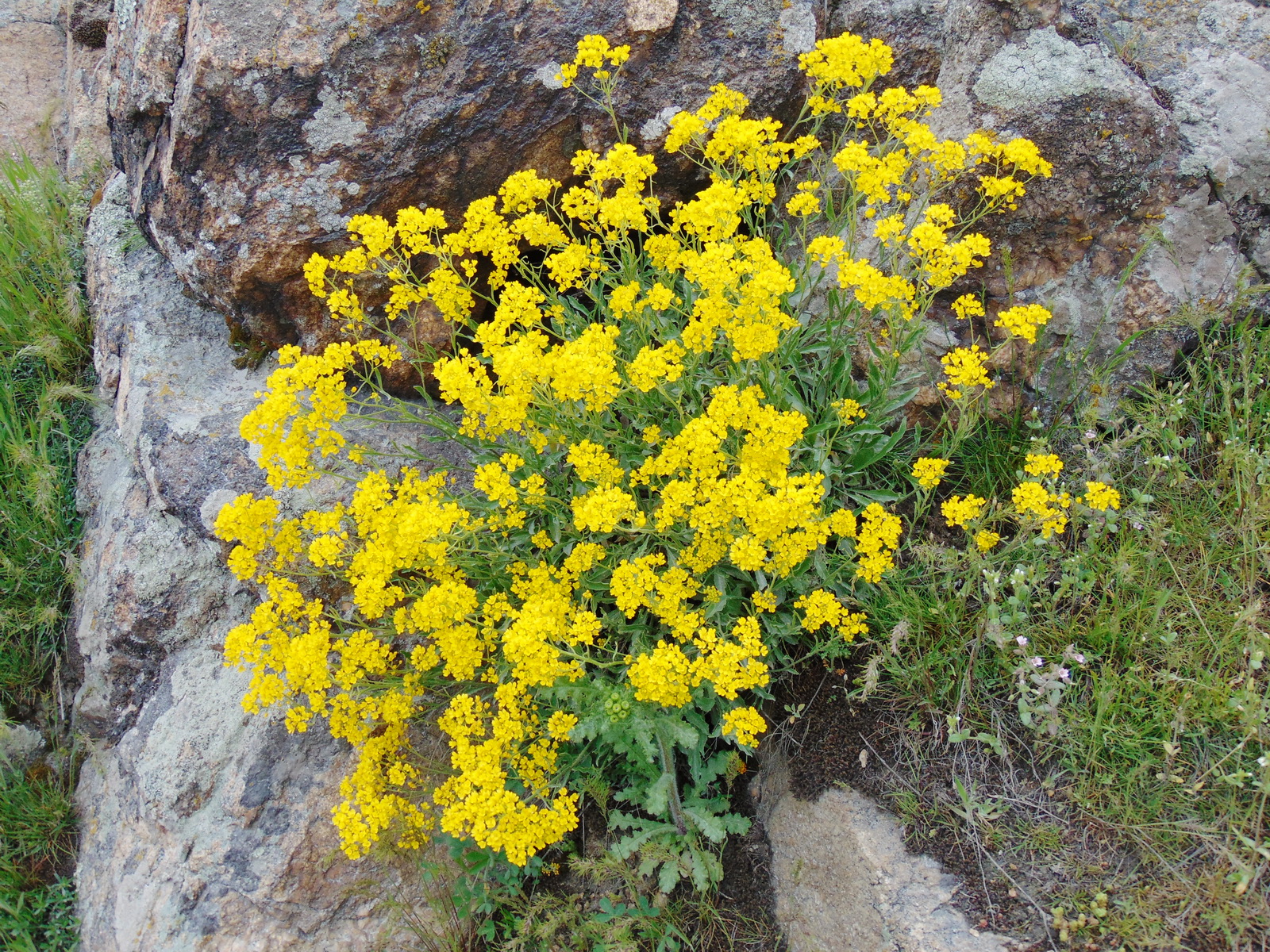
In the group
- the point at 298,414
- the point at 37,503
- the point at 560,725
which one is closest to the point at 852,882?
the point at 560,725

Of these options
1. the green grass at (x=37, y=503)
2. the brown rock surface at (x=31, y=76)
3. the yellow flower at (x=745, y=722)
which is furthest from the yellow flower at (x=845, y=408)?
the brown rock surface at (x=31, y=76)

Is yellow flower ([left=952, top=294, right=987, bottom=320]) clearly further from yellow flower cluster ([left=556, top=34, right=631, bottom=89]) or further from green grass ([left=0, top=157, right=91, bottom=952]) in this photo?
green grass ([left=0, top=157, right=91, bottom=952])

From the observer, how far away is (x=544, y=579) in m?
3.04

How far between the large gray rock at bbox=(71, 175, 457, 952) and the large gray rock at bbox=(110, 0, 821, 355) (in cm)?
71

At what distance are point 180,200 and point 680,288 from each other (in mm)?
2480

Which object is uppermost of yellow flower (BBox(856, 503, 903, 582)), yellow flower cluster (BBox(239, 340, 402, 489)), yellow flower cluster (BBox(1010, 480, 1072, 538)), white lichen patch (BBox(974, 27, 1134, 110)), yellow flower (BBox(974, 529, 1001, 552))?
white lichen patch (BBox(974, 27, 1134, 110))

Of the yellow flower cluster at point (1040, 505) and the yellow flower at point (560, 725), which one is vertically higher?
the yellow flower cluster at point (1040, 505)

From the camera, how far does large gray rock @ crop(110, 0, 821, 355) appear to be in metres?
3.68

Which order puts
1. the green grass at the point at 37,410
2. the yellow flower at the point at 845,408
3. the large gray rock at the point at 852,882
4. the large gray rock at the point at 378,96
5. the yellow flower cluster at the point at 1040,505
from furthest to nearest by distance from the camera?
the green grass at the point at 37,410 < the large gray rock at the point at 378,96 < the yellow flower at the point at 845,408 < the yellow flower cluster at the point at 1040,505 < the large gray rock at the point at 852,882

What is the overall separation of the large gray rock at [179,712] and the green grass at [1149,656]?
2.47 meters

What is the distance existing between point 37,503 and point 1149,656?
213 inches

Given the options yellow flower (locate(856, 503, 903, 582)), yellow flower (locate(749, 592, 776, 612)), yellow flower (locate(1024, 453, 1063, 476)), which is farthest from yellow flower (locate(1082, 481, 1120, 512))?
yellow flower (locate(749, 592, 776, 612))

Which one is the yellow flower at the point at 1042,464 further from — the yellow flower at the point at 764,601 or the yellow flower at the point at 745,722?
the yellow flower at the point at 745,722

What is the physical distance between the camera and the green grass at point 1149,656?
244cm
